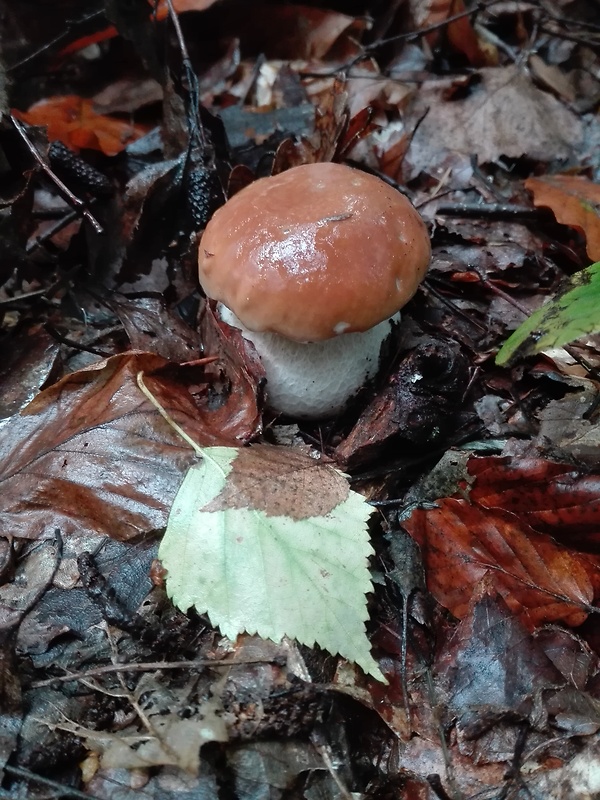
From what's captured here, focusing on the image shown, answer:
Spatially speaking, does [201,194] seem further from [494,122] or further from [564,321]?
[494,122]

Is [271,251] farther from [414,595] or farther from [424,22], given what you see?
[424,22]

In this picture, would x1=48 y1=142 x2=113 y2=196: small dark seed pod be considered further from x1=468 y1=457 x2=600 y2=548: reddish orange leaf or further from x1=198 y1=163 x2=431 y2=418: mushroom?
x1=468 y1=457 x2=600 y2=548: reddish orange leaf

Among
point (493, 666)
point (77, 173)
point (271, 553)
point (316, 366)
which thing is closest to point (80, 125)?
point (77, 173)

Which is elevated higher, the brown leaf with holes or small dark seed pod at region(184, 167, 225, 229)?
small dark seed pod at region(184, 167, 225, 229)

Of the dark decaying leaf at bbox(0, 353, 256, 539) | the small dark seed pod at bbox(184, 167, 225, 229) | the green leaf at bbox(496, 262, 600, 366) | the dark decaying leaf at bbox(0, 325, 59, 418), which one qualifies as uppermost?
the small dark seed pod at bbox(184, 167, 225, 229)

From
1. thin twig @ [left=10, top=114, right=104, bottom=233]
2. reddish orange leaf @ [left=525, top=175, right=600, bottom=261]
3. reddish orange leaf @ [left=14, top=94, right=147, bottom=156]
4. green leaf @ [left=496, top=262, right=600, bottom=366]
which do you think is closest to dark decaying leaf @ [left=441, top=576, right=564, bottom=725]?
green leaf @ [left=496, top=262, right=600, bottom=366]

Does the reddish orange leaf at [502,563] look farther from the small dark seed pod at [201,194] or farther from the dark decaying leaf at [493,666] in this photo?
the small dark seed pod at [201,194]
